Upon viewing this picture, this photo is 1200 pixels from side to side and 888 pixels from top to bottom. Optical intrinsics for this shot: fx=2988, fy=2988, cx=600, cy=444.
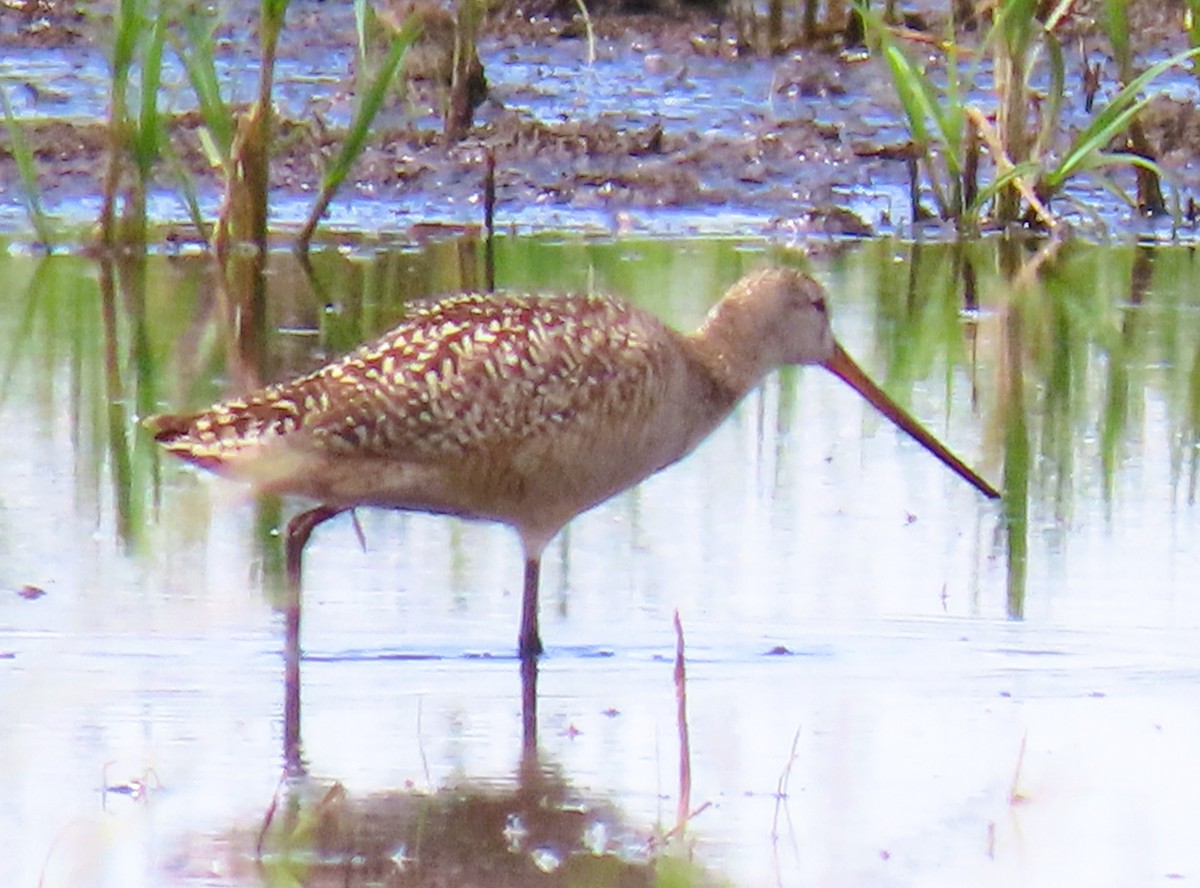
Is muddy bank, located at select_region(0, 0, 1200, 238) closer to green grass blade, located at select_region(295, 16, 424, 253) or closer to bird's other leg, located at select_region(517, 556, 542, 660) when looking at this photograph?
green grass blade, located at select_region(295, 16, 424, 253)

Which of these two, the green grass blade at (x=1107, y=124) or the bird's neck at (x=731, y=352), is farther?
the green grass blade at (x=1107, y=124)

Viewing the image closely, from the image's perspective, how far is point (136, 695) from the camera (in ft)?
16.1

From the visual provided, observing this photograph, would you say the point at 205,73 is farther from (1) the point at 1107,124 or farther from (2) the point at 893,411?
(2) the point at 893,411

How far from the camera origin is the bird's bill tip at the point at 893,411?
616 centimetres

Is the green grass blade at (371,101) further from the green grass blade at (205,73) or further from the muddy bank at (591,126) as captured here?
the muddy bank at (591,126)

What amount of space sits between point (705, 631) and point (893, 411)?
3.50ft

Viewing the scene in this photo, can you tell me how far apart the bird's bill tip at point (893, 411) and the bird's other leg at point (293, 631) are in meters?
1.28

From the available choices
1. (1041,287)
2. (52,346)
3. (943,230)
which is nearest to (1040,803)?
(52,346)

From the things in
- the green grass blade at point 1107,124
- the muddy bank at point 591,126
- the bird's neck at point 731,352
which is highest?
the bird's neck at point 731,352

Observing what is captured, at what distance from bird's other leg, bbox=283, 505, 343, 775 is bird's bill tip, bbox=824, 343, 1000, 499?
4.21 feet

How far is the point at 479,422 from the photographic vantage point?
5.22 m

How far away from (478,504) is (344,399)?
1.07 feet

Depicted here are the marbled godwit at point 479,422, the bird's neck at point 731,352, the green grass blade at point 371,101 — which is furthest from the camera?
the green grass blade at point 371,101

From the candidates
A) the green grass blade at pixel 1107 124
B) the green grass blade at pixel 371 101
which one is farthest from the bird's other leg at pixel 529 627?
the green grass blade at pixel 1107 124
